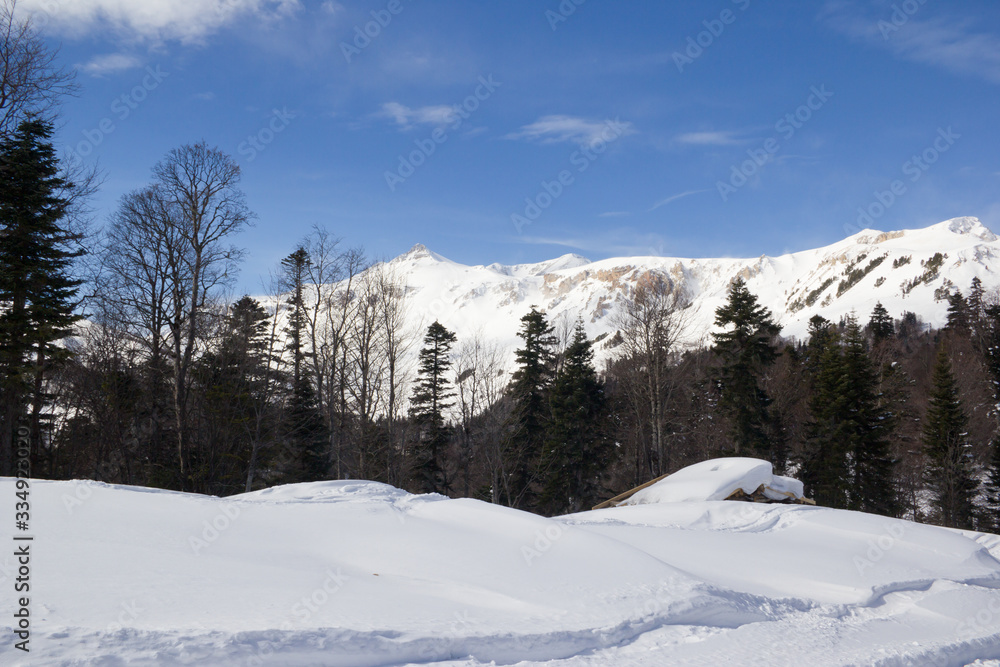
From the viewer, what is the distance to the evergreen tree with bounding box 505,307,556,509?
3000 centimetres

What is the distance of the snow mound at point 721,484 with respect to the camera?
1342 centimetres

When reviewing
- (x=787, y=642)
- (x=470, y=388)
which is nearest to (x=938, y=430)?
(x=470, y=388)

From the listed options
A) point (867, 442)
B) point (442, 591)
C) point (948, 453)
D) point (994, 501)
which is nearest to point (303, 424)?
point (442, 591)

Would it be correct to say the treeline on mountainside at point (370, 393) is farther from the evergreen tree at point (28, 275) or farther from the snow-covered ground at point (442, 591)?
the snow-covered ground at point (442, 591)

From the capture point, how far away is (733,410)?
94.0 ft

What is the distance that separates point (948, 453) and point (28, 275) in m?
43.6

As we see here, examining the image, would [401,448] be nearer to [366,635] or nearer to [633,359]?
[633,359]

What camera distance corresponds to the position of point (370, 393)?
23672 millimetres

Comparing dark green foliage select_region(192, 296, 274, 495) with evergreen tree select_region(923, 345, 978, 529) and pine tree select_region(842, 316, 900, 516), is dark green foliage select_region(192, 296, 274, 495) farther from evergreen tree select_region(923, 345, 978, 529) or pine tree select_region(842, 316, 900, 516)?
evergreen tree select_region(923, 345, 978, 529)

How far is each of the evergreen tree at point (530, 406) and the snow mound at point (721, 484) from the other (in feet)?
47.5

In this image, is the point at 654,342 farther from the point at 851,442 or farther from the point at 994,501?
the point at 994,501

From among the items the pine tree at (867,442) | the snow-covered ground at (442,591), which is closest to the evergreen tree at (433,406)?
the snow-covered ground at (442,591)

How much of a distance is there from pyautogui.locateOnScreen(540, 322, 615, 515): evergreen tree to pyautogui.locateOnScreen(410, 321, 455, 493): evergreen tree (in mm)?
5862

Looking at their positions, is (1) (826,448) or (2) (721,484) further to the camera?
(1) (826,448)
